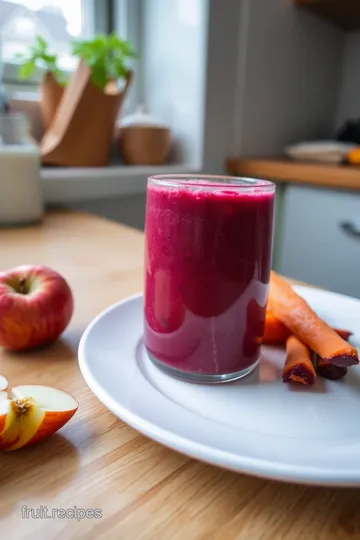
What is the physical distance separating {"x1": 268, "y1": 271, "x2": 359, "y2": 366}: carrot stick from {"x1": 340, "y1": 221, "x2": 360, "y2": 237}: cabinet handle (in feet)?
2.78

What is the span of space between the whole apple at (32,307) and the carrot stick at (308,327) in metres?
0.25

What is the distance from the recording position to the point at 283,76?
1773 mm

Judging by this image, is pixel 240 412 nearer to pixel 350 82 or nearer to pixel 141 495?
pixel 141 495

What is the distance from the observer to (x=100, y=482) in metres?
0.35

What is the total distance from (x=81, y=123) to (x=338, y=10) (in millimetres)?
1065

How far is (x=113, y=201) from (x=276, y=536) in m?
1.29

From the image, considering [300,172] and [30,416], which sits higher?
[300,172]

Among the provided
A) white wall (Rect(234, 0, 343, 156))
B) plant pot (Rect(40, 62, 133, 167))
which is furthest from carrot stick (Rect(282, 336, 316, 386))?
white wall (Rect(234, 0, 343, 156))

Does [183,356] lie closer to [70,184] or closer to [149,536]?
[149,536]

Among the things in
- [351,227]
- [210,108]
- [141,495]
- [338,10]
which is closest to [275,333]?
[141,495]

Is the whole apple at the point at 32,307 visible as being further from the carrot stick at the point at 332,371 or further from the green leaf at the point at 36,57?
the green leaf at the point at 36,57

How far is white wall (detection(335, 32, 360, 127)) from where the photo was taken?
1992 mm

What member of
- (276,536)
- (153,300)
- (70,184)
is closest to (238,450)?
(276,536)

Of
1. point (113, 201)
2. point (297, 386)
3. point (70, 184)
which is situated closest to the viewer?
point (297, 386)
